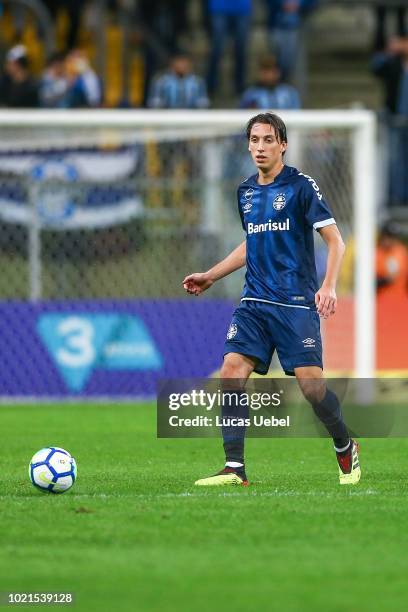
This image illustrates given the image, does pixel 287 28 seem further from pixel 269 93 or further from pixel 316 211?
pixel 316 211

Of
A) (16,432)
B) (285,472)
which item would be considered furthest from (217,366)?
(285,472)

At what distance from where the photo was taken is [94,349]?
15.4 meters

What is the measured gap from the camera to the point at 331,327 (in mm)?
15438

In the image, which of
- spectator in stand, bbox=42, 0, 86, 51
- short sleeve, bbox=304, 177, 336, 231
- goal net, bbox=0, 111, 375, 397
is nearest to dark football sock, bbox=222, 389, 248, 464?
short sleeve, bbox=304, 177, 336, 231

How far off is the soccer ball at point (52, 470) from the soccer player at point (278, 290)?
0.88 meters

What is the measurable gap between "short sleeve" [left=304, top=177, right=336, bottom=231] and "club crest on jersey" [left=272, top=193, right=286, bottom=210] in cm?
13

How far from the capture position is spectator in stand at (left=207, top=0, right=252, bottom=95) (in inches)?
779

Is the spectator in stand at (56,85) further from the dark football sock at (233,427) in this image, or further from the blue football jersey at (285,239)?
the dark football sock at (233,427)

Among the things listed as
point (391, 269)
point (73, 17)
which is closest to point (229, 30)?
point (73, 17)

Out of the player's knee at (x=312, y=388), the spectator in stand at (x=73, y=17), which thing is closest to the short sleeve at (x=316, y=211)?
the player's knee at (x=312, y=388)

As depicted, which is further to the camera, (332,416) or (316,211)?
(332,416)

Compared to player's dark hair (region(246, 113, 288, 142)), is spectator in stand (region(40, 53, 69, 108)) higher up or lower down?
higher up

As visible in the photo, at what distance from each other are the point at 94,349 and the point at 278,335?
7.48 metres

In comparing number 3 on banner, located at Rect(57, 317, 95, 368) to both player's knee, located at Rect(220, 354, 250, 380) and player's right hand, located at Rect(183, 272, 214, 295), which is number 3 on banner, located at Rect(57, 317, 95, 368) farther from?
player's knee, located at Rect(220, 354, 250, 380)
